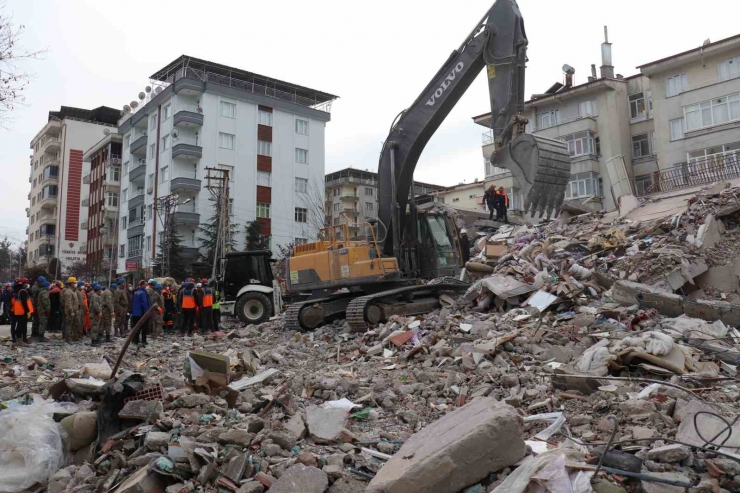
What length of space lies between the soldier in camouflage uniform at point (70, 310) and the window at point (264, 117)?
31.0 meters

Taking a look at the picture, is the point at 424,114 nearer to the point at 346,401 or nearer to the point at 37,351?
the point at 346,401

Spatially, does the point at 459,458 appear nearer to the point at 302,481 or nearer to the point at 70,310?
the point at 302,481

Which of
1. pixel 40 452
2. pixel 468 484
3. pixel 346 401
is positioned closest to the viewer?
pixel 468 484

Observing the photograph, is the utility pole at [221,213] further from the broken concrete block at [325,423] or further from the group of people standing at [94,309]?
the broken concrete block at [325,423]

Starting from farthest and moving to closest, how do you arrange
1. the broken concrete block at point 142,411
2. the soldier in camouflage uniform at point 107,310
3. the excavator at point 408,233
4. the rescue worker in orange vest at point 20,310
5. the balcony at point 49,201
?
the balcony at point 49,201 → the soldier in camouflage uniform at point 107,310 → the rescue worker in orange vest at point 20,310 → the excavator at point 408,233 → the broken concrete block at point 142,411

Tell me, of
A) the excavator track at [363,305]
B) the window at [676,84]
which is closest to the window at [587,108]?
the window at [676,84]

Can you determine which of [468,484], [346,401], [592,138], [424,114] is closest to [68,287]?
[424,114]

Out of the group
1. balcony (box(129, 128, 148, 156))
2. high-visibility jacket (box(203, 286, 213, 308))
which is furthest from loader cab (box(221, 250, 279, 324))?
balcony (box(129, 128, 148, 156))

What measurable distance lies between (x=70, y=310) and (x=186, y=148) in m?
27.9

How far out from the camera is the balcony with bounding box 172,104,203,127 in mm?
39188

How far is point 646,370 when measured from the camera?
6.23 meters

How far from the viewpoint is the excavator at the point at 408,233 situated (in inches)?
418

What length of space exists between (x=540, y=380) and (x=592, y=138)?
31.3 metres

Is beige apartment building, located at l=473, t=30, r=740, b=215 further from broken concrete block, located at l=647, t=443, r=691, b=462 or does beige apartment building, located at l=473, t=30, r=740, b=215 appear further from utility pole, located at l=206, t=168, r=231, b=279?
broken concrete block, located at l=647, t=443, r=691, b=462
